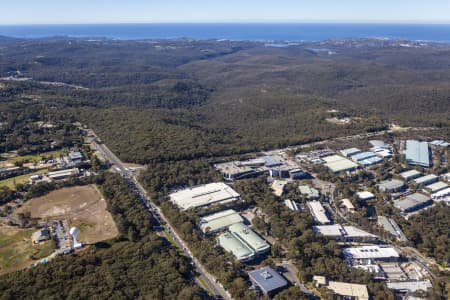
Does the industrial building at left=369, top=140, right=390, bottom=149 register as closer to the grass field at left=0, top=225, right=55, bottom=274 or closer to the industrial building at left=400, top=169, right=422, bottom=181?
the industrial building at left=400, top=169, right=422, bottom=181

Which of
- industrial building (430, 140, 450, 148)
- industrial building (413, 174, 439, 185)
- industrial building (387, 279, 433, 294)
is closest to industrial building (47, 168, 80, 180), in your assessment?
industrial building (387, 279, 433, 294)

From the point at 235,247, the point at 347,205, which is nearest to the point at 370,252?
the point at 347,205

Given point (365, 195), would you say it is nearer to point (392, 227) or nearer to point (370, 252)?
point (392, 227)

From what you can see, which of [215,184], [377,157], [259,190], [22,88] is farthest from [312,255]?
[22,88]

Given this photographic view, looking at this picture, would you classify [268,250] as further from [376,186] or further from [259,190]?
[376,186]

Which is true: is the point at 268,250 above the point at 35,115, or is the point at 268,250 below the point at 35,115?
below

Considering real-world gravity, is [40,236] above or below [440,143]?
below
